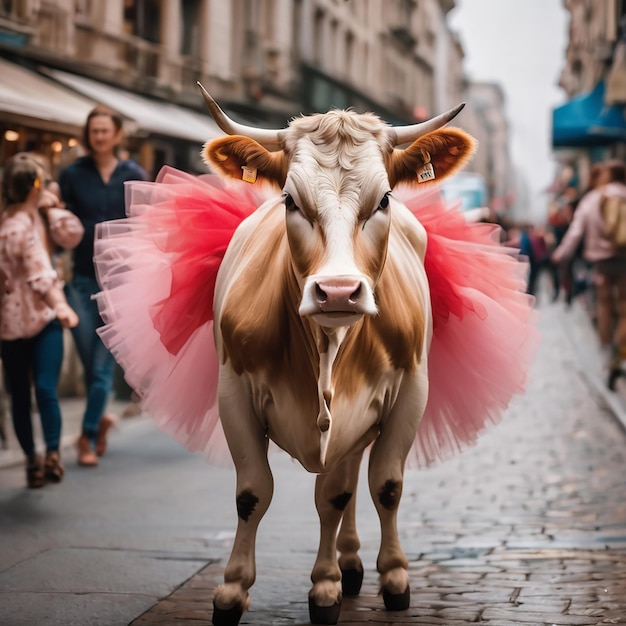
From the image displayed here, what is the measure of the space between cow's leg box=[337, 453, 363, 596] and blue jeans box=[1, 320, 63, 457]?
2735 millimetres

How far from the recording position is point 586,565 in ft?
17.5

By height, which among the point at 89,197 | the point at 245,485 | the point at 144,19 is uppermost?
the point at 144,19

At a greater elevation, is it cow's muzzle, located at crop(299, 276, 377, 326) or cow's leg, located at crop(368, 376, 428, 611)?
cow's muzzle, located at crop(299, 276, 377, 326)

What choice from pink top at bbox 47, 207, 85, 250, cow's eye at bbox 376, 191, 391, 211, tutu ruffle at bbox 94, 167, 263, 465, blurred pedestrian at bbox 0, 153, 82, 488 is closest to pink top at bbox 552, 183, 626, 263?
pink top at bbox 47, 207, 85, 250

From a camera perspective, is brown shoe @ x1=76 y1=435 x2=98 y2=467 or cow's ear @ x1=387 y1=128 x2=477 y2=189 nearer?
cow's ear @ x1=387 y1=128 x2=477 y2=189

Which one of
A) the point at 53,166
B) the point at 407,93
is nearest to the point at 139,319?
the point at 53,166

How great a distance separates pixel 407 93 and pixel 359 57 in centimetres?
1055

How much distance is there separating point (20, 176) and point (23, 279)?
64 centimetres

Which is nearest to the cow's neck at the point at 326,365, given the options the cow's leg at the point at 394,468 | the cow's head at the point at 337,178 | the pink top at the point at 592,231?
the cow's head at the point at 337,178

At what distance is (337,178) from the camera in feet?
13.1

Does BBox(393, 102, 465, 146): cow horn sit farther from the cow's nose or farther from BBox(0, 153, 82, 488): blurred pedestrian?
BBox(0, 153, 82, 488): blurred pedestrian

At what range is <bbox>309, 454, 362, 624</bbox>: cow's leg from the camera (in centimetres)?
448

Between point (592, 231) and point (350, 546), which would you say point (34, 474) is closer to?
point (350, 546)

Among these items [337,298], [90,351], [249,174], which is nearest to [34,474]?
[90,351]
